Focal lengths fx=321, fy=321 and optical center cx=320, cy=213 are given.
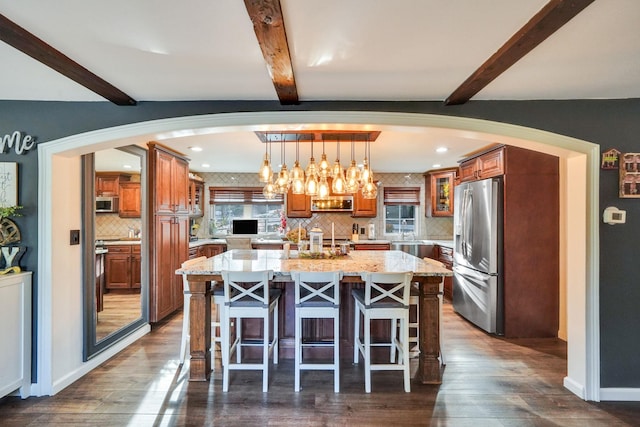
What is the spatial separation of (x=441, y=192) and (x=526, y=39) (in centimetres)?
475

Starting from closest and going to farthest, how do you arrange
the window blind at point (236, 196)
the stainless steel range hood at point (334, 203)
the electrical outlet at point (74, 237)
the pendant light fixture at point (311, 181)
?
the electrical outlet at point (74, 237) → the pendant light fixture at point (311, 181) → the stainless steel range hood at point (334, 203) → the window blind at point (236, 196)

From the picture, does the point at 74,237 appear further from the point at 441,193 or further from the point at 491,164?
the point at 441,193

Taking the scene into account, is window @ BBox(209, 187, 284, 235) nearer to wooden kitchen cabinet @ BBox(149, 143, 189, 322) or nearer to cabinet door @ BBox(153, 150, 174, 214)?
wooden kitchen cabinet @ BBox(149, 143, 189, 322)

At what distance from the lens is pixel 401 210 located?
6863 mm

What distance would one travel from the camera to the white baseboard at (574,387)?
2.48 metres

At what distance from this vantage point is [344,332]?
3.19m

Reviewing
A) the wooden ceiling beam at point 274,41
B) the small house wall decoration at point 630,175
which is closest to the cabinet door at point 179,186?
the wooden ceiling beam at point 274,41

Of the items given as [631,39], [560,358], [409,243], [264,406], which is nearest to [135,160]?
[264,406]

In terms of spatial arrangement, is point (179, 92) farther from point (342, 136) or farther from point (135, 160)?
A: point (135, 160)

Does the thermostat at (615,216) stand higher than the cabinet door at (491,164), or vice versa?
the cabinet door at (491,164)

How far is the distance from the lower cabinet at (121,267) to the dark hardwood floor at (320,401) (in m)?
2.29

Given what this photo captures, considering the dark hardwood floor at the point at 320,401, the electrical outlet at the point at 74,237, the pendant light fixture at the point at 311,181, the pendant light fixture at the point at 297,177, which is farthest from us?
the pendant light fixture at the point at 297,177

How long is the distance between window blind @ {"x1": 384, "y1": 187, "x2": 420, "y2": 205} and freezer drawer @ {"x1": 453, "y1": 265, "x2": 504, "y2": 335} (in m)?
2.45

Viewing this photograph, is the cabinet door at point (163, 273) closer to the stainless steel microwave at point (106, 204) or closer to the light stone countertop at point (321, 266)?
the light stone countertop at point (321, 266)
